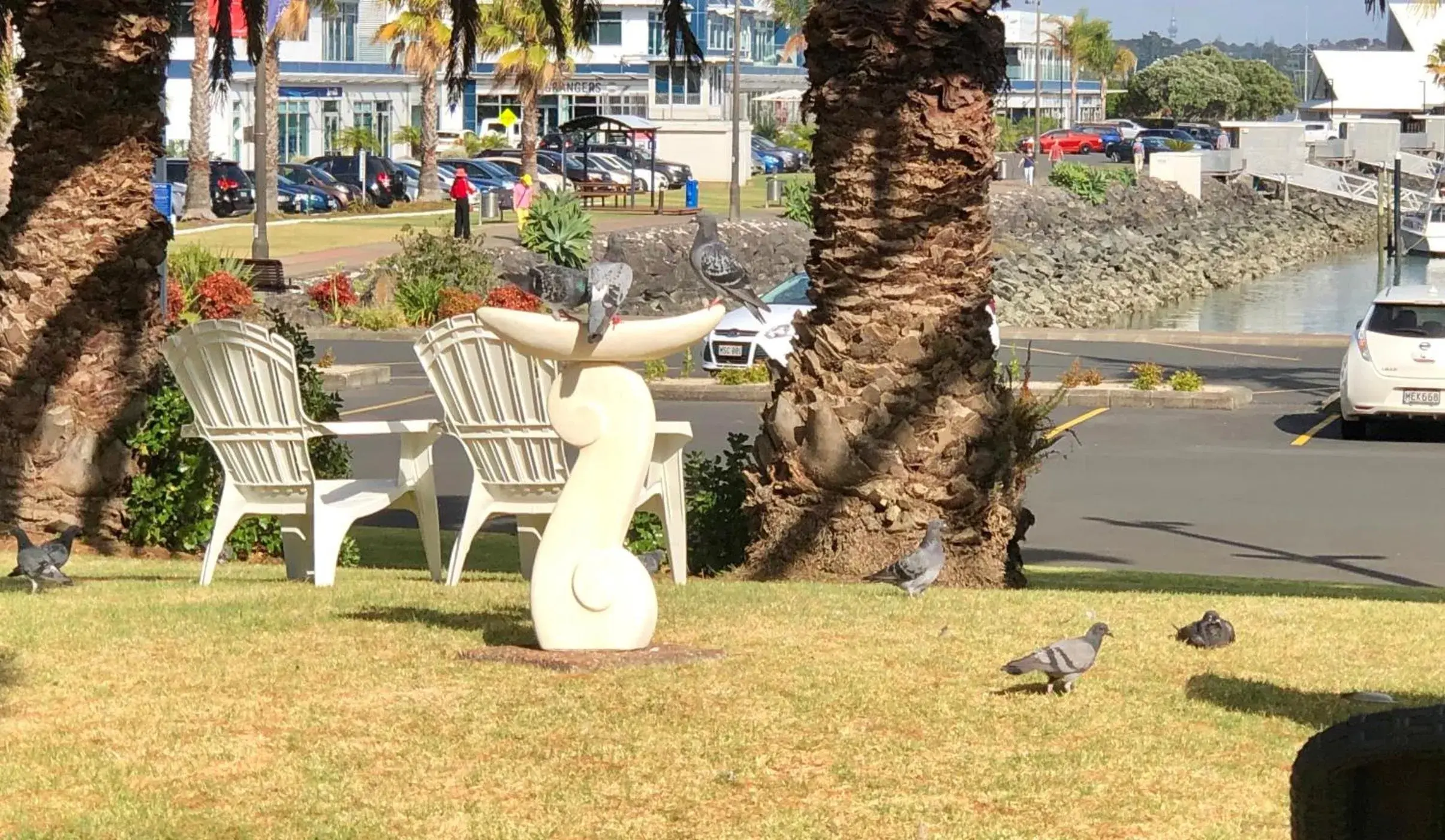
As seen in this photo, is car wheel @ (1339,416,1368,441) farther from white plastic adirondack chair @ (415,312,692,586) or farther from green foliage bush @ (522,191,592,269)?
green foliage bush @ (522,191,592,269)

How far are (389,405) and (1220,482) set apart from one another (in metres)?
10.1

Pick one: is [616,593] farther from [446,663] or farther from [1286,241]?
[1286,241]

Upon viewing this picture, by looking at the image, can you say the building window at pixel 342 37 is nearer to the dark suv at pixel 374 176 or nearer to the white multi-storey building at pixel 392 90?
the white multi-storey building at pixel 392 90

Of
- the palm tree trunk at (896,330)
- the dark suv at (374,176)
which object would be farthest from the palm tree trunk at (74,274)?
the dark suv at (374,176)

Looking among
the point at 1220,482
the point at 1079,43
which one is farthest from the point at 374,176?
the point at 1079,43

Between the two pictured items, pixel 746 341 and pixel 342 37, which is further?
pixel 342 37

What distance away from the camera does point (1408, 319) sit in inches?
880

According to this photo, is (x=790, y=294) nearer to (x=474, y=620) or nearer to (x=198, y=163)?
(x=474, y=620)

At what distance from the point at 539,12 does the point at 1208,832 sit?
1888 inches

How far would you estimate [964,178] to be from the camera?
11281 mm

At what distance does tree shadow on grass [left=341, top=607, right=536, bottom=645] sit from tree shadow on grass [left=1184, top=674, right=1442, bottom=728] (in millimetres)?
2388

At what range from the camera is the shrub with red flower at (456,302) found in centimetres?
3017

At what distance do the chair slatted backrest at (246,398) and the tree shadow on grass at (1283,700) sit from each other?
4.85 m

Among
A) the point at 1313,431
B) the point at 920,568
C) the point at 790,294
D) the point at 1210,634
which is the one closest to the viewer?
the point at 1210,634
